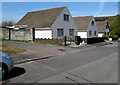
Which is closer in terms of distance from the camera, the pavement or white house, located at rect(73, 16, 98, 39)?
the pavement

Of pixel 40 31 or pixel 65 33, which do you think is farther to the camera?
pixel 65 33

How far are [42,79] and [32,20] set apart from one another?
24.6 m

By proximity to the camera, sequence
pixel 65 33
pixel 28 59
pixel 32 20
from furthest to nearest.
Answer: pixel 32 20 < pixel 65 33 < pixel 28 59

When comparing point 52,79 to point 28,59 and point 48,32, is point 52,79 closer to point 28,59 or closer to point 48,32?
point 28,59

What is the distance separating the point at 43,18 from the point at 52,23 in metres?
4.11

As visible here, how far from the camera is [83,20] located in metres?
37.2

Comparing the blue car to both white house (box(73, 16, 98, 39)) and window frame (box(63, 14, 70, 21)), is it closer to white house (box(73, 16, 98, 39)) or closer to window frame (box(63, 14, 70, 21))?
window frame (box(63, 14, 70, 21))

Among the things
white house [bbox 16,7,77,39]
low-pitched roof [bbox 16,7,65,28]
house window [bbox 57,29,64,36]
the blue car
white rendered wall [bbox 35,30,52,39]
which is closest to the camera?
the blue car

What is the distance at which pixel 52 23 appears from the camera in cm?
2408

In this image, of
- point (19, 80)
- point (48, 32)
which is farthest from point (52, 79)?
point (48, 32)

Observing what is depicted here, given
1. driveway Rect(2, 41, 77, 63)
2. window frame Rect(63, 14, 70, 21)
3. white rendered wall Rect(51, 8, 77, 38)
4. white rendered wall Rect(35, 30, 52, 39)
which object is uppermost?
window frame Rect(63, 14, 70, 21)

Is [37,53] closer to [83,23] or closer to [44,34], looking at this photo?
[44,34]

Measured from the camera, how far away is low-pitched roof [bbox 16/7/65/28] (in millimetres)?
25016

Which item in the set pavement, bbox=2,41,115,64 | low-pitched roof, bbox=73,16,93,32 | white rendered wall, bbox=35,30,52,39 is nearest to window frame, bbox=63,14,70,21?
white rendered wall, bbox=35,30,52,39
